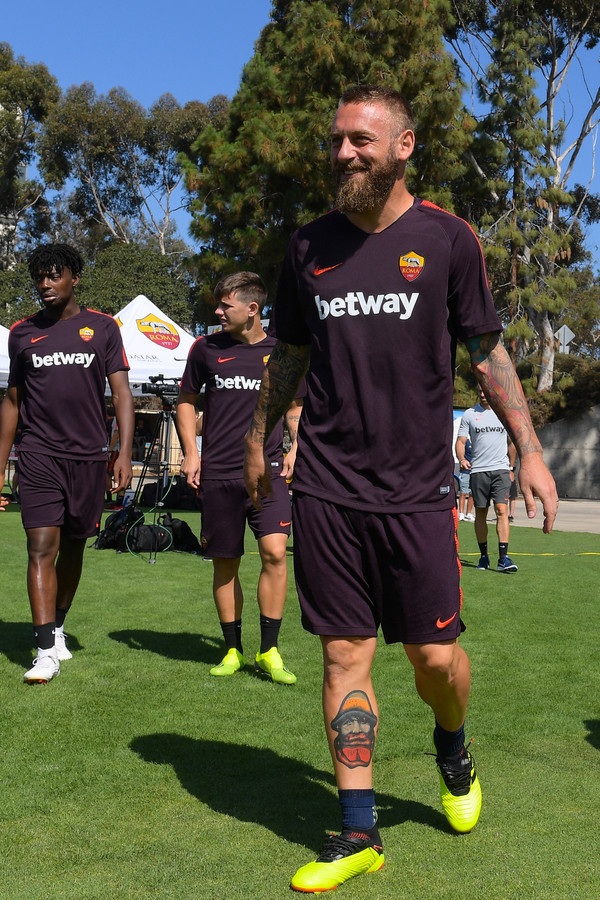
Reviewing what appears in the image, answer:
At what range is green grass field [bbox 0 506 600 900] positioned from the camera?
9.09ft

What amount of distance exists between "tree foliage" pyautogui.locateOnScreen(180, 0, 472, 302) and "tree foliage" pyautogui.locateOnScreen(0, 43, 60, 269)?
13853 millimetres

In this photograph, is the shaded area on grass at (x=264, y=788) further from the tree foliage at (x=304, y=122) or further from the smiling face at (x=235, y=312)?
the tree foliage at (x=304, y=122)

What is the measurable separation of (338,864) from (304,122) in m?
23.4

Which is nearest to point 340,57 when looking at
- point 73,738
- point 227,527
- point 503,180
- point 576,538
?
point 503,180

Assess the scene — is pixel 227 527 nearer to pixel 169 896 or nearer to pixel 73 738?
pixel 73 738

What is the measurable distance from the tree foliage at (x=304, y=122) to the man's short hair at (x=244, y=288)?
61.2ft

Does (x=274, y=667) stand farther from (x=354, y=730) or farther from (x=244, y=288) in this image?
(x=354, y=730)

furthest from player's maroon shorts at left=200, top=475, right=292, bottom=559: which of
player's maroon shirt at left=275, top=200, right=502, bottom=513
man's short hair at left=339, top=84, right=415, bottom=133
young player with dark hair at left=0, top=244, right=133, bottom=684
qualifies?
man's short hair at left=339, top=84, right=415, bottom=133

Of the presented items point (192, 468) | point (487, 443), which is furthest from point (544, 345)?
point (192, 468)

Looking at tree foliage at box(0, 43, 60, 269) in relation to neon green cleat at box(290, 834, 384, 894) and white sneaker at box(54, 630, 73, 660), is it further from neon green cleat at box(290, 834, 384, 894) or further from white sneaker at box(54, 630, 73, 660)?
neon green cleat at box(290, 834, 384, 894)

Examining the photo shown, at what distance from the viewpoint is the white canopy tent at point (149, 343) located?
15867mm

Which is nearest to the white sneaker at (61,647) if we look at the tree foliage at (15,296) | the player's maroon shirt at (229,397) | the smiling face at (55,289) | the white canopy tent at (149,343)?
the player's maroon shirt at (229,397)

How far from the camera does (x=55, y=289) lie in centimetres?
529

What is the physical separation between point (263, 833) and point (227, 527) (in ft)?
8.10
